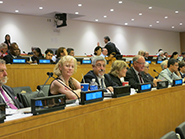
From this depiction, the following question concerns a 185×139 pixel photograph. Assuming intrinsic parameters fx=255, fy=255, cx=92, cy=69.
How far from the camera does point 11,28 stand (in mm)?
11172

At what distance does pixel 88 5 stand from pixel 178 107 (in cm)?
718

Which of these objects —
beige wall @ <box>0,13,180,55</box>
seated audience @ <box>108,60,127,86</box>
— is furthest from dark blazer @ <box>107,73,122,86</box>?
beige wall @ <box>0,13,180,55</box>

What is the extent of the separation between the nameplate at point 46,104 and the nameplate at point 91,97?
0.64ft

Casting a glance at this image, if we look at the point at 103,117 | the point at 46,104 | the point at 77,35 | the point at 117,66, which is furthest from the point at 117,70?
the point at 77,35

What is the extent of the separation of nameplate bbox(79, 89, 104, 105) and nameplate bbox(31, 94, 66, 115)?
195mm

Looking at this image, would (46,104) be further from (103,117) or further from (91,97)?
(103,117)

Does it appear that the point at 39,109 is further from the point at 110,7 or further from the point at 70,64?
the point at 110,7

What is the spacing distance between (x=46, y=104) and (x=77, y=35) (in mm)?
11926

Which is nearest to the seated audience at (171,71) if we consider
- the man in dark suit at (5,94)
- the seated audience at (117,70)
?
the seated audience at (117,70)

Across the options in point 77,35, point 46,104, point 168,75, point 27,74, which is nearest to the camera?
point 46,104

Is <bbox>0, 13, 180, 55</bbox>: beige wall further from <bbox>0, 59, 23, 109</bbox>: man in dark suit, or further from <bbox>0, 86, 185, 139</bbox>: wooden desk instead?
<bbox>0, 86, 185, 139</bbox>: wooden desk

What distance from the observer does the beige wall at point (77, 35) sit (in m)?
11.4

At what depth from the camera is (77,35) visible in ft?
43.6

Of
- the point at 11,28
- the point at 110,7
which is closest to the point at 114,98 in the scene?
the point at 110,7
